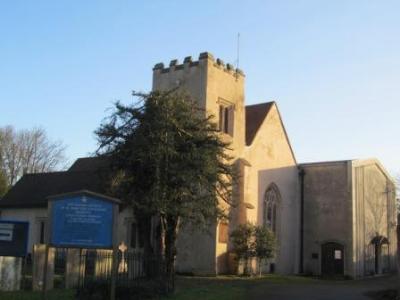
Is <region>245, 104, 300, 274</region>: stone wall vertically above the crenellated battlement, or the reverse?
the crenellated battlement

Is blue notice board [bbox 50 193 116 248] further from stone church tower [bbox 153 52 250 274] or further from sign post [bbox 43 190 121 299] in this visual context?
stone church tower [bbox 153 52 250 274]

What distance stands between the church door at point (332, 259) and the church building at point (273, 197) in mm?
71

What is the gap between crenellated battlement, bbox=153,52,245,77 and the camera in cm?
3588

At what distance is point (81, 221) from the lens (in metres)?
15.5

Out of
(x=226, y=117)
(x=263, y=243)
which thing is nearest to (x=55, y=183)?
(x=226, y=117)

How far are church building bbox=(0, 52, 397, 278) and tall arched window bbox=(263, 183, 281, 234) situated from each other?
0.23 ft

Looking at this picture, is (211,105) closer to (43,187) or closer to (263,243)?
(263,243)

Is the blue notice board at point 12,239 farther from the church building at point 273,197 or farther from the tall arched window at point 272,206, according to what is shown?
the tall arched window at point 272,206

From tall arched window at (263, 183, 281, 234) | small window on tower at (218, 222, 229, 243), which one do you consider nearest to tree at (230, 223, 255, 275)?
small window on tower at (218, 222, 229, 243)

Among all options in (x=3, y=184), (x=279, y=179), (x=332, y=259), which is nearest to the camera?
(x=279, y=179)

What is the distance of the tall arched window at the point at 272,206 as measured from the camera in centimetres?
4103

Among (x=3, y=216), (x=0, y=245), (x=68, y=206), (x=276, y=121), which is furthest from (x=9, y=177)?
(x=68, y=206)

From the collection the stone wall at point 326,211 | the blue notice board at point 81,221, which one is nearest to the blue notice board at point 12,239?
the blue notice board at point 81,221

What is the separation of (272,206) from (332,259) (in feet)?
19.4
